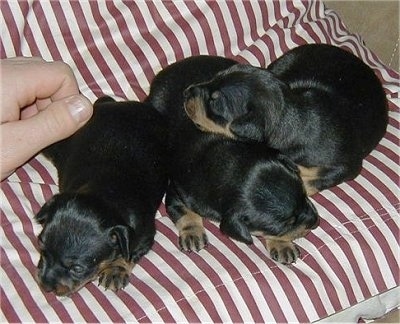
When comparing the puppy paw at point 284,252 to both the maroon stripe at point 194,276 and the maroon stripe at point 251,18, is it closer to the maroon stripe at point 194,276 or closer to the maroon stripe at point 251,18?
the maroon stripe at point 194,276

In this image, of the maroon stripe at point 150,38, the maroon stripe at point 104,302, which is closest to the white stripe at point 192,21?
the maroon stripe at point 150,38

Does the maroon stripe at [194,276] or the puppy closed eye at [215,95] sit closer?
the maroon stripe at [194,276]

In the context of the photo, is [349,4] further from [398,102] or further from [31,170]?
[31,170]

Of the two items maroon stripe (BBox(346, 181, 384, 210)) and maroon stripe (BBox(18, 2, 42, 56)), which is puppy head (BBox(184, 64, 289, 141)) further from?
maroon stripe (BBox(18, 2, 42, 56))

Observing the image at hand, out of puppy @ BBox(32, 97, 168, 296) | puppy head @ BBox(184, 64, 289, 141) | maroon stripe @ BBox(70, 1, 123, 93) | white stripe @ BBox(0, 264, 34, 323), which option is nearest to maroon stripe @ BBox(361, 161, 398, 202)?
puppy head @ BBox(184, 64, 289, 141)

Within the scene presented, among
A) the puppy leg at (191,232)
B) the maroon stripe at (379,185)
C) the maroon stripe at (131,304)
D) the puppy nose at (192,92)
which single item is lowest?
the maroon stripe at (131,304)
